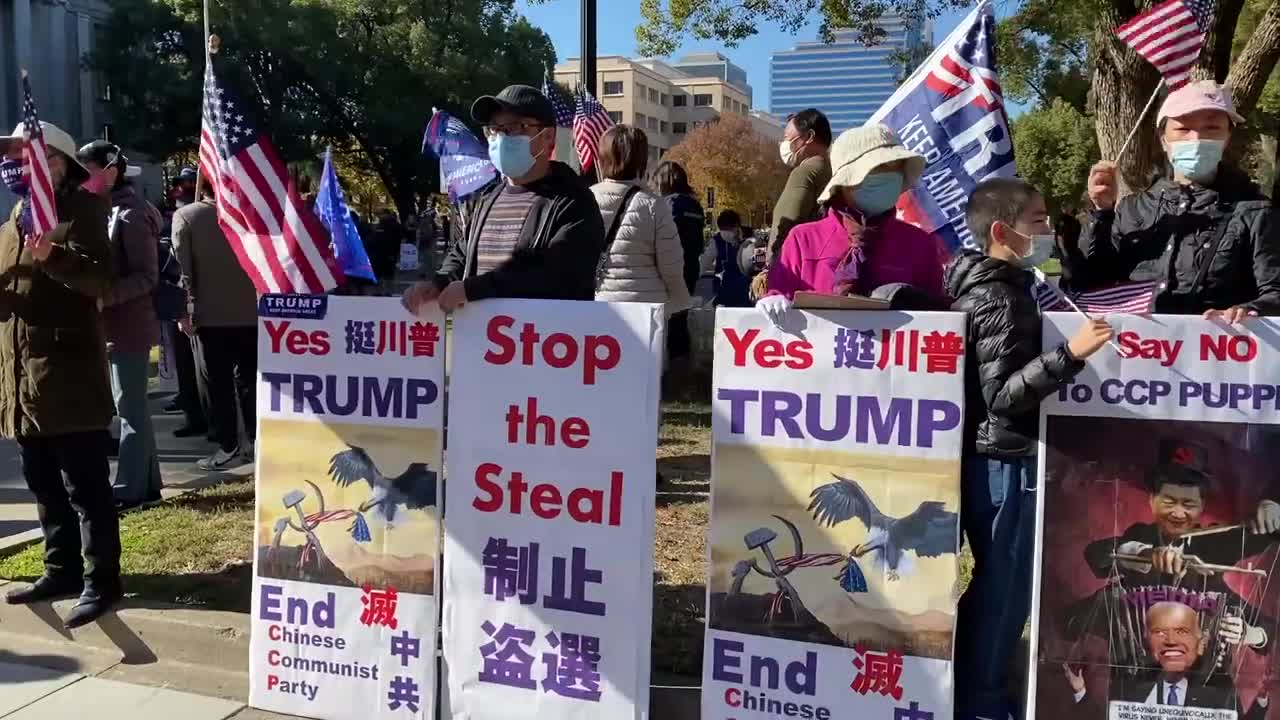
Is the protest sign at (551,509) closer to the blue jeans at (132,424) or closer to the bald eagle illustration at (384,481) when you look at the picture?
the bald eagle illustration at (384,481)

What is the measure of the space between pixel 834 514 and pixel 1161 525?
0.90m

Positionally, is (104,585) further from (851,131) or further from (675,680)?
(851,131)

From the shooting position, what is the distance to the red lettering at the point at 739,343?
333 centimetres

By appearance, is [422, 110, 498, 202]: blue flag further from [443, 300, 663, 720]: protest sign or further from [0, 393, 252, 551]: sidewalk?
[443, 300, 663, 720]: protest sign

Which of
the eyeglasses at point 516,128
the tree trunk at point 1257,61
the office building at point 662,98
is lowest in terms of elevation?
the eyeglasses at point 516,128

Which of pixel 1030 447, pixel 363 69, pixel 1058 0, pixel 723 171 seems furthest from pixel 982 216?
pixel 723 171

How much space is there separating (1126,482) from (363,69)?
38.0 m

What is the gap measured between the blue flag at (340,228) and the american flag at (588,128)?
3904 millimetres

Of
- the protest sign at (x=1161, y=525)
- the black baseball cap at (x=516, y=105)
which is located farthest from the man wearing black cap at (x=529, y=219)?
the protest sign at (x=1161, y=525)

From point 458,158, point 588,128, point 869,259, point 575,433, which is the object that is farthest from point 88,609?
point 588,128

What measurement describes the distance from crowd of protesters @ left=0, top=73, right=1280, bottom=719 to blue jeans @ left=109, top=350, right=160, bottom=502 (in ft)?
1.67

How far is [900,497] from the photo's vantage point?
317 cm

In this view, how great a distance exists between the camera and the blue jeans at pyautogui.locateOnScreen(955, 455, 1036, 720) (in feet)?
10.6

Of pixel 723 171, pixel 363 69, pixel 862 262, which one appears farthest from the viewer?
pixel 723 171
